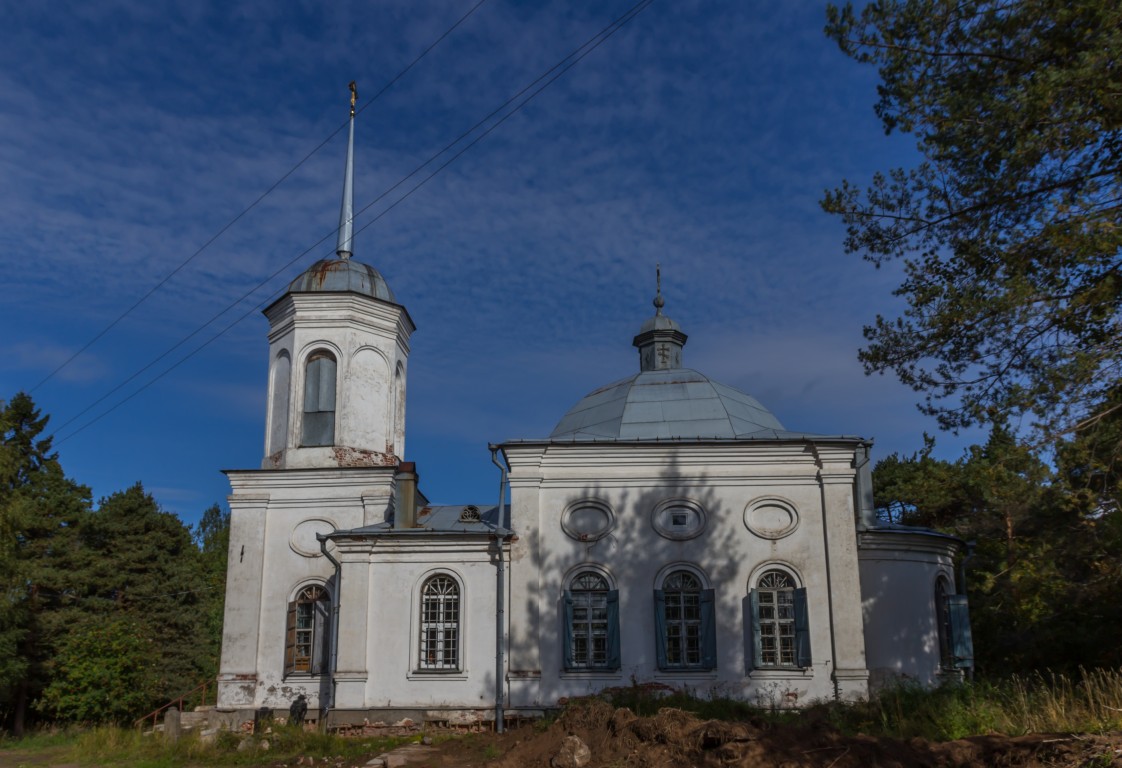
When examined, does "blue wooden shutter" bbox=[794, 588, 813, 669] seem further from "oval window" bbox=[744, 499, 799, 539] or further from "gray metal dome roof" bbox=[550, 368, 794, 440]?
"gray metal dome roof" bbox=[550, 368, 794, 440]

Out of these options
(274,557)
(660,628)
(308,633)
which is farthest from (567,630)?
(274,557)

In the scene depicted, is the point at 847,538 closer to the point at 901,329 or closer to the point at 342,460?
the point at 901,329

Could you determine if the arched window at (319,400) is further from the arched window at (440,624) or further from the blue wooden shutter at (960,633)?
the blue wooden shutter at (960,633)

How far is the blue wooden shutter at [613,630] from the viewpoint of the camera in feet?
54.7

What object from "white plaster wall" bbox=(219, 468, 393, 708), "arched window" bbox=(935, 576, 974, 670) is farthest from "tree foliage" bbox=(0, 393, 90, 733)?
"arched window" bbox=(935, 576, 974, 670)

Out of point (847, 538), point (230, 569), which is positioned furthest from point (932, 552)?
point (230, 569)

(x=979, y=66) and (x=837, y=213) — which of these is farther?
(x=837, y=213)

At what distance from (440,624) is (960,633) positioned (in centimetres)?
957

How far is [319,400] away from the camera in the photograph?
2064cm

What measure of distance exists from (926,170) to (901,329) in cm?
A: 174

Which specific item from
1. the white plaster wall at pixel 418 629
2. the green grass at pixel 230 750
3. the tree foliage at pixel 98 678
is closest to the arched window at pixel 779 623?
the white plaster wall at pixel 418 629

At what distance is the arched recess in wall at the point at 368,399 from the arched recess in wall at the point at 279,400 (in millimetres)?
1402

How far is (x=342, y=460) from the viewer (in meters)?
20.1

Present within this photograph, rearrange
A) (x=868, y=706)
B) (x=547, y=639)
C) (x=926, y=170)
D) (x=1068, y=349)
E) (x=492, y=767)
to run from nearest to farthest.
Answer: (x=1068, y=349), (x=926, y=170), (x=492, y=767), (x=868, y=706), (x=547, y=639)
